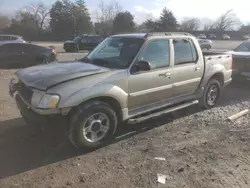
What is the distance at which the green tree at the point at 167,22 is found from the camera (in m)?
57.6

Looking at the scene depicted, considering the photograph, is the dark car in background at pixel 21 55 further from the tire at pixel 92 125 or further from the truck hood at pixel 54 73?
the tire at pixel 92 125

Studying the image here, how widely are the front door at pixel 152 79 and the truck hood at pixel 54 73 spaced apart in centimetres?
64

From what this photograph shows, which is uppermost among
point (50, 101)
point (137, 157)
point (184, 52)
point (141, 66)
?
point (184, 52)

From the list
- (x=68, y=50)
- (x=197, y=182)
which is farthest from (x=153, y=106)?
(x=68, y=50)

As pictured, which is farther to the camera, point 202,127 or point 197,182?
point 202,127

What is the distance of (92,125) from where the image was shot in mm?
4535

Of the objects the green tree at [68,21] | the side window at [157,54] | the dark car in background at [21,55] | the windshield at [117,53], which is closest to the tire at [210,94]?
the side window at [157,54]

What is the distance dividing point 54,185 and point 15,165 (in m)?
0.84

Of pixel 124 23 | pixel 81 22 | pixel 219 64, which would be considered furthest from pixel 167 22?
pixel 219 64

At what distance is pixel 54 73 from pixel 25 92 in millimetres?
584

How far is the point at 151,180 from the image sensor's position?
12.4 ft

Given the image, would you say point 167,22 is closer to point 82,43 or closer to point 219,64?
point 82,43

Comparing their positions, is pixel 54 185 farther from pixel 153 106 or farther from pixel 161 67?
pixel 161 67

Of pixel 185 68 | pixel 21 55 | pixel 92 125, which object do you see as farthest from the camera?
pixel 21 55
